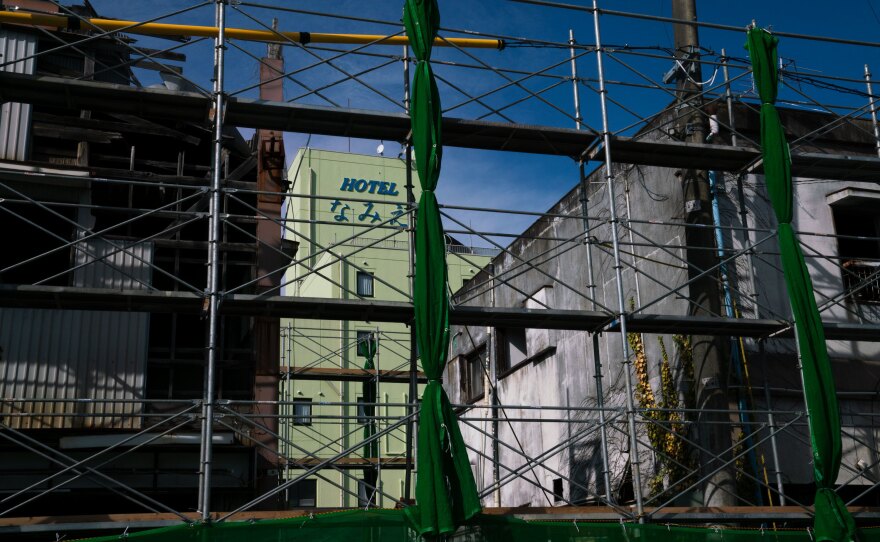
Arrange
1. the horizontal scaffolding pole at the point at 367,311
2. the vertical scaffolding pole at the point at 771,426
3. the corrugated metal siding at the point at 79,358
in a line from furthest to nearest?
the corrugated metal siding at the point at 79,358
the vertical scaffolding pole at the point at 771,426
the horizontal scaffolding pole at the point at 367,311

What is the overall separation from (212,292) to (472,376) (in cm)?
1218

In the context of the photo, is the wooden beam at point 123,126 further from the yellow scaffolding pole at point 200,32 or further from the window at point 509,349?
the window at point 509,349

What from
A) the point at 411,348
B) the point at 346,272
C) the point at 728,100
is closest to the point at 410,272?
the point at 411,348

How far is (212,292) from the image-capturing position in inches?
454

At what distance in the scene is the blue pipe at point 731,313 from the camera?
44.2 feet

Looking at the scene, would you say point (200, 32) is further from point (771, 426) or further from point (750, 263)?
point (771, 426)

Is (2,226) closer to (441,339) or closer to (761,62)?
(441,339)

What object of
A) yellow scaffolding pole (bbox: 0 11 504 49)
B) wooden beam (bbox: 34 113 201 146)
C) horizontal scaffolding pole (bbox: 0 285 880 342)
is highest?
yellow scaffolding pole (bbox: 0 11 504 49)

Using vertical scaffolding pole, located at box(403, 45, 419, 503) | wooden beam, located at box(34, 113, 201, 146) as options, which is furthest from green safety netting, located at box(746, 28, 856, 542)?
wooden beam, located at box(34, 113, 201, 146)

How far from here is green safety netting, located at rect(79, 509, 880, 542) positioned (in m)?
10.0

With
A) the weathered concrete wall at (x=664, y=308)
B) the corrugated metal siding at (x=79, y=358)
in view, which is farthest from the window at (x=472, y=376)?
the corrugated metal siding at (x=79, y=358)

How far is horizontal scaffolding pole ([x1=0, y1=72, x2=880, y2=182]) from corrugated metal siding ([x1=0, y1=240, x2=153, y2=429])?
2.48m

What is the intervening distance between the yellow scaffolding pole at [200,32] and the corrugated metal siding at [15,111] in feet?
0.94

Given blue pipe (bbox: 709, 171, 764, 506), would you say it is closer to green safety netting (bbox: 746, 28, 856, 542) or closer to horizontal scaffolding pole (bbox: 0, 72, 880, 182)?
horizontal scaffolding pole (bbox: 0, 72, 880, 182)
